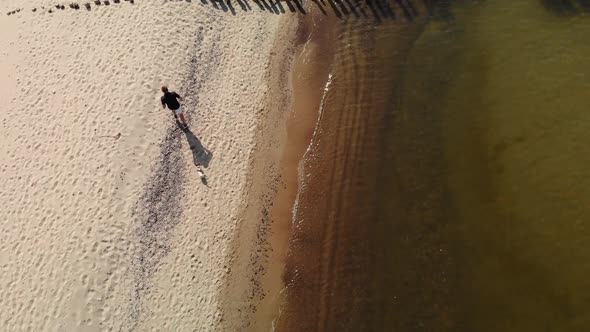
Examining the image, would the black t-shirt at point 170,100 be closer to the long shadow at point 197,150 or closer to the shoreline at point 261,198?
the long shadow at point 197,150

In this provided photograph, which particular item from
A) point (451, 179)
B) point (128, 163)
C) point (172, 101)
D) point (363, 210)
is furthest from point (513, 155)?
point (128, 163)

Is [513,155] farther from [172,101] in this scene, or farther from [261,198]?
[172,101]

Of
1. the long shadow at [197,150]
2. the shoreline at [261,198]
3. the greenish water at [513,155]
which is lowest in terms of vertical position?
the greenish water at [513,155]

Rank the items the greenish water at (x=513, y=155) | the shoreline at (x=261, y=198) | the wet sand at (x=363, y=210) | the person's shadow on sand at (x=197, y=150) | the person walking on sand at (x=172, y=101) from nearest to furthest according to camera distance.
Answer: the greenish water at (x=513, y=155), the wet sand at (x=363, y=210), the shoreline at (x=261, y=198), the person walking on sand at (x=172, y=101), the person's shadow on sand at (x=197, y=150)

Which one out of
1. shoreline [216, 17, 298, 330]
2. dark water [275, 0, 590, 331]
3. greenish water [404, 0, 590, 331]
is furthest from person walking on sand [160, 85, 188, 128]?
greenish water [404, 0, 590, 331]

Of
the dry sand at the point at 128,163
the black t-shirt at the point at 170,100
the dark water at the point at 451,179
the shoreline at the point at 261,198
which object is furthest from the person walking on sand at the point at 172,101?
the dark water at the point at 451,179

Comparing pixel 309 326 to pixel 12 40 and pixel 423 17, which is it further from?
pixel 12 40
